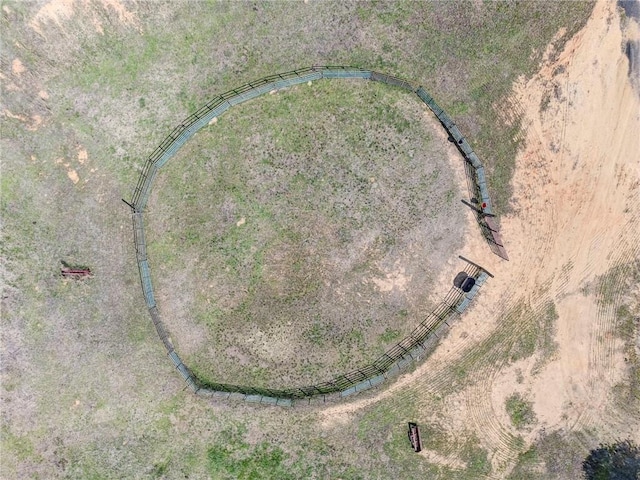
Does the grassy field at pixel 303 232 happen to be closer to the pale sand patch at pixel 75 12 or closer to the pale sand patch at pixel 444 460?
the pale sand patch at pixel 444 460

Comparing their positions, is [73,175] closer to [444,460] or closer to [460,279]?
[460,279]

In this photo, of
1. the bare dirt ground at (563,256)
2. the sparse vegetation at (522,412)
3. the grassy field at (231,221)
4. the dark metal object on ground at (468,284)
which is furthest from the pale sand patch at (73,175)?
the sparse vegetation at (522,412)

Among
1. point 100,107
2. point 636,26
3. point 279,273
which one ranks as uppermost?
point 636,26

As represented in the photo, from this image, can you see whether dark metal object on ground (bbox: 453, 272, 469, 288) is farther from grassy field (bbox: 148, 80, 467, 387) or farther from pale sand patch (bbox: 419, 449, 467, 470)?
pale sand patch (bbox: 419, 449, 467, 470)

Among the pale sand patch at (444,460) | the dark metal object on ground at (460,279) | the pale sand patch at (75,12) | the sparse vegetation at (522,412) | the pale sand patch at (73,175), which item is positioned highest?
the pale sand patch at (75,12)

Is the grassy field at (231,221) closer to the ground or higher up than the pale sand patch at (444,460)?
higher up

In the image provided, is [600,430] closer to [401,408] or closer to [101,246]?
[401,408]

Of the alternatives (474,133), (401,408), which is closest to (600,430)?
(401,408)
